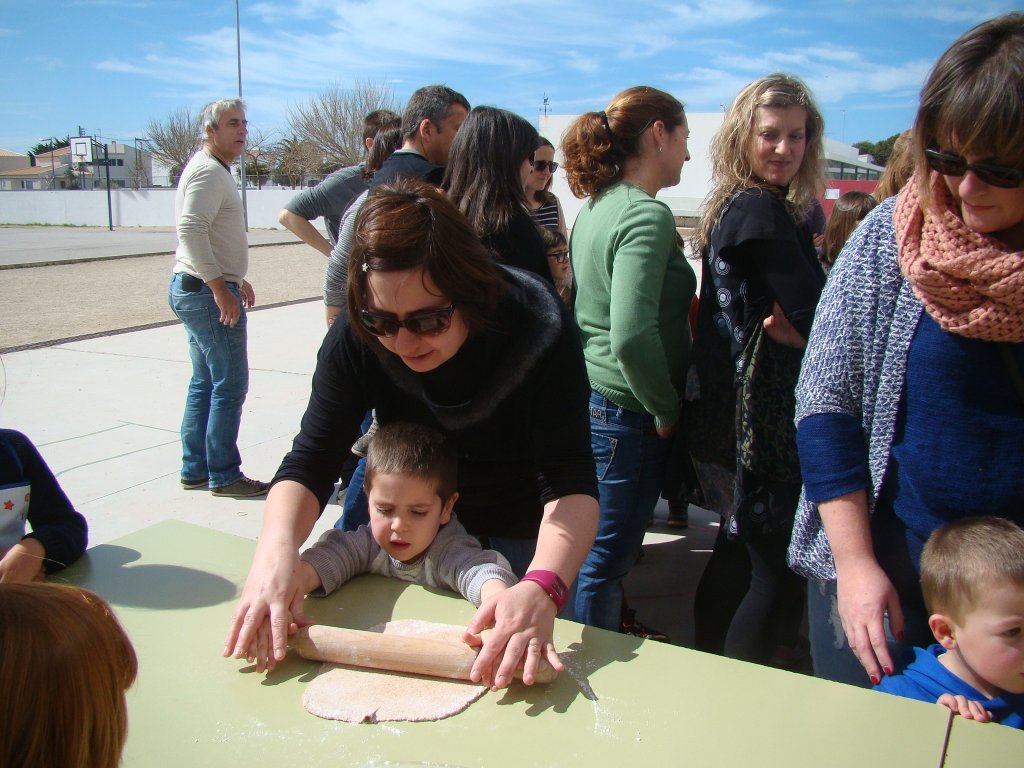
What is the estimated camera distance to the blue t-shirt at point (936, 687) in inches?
50.0

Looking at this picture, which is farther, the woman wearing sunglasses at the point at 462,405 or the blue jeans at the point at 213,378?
the blue jeans at the point at 213,378

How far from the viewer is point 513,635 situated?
1.29 m

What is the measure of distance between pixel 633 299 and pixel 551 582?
943 millimetres

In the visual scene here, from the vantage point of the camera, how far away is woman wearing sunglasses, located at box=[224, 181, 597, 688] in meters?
1.38

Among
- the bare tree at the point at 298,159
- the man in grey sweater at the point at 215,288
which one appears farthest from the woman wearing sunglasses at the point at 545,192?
the bare tree at the point at 298,159

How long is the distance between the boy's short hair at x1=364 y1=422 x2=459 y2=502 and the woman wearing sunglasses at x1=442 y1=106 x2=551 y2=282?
0.87 metres

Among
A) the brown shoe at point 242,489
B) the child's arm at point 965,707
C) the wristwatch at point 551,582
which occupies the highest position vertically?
the wristwatch at point 551,582

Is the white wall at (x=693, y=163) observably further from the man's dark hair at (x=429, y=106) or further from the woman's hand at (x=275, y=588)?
the woman's hand at (x=275, y=588)

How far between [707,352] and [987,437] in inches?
37.5

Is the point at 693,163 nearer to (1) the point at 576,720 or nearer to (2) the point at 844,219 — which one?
(2) the point at 844,219

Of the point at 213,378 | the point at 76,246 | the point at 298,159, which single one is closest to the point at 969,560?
the point at 213,378

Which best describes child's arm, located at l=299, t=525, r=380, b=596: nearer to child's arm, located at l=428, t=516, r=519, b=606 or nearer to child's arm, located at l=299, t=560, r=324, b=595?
child's arm, located at l=299, t=560, r=324, b=595

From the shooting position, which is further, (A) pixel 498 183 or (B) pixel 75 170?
(B) pixel 75 170

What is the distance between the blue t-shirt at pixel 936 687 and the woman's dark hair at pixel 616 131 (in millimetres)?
1496
